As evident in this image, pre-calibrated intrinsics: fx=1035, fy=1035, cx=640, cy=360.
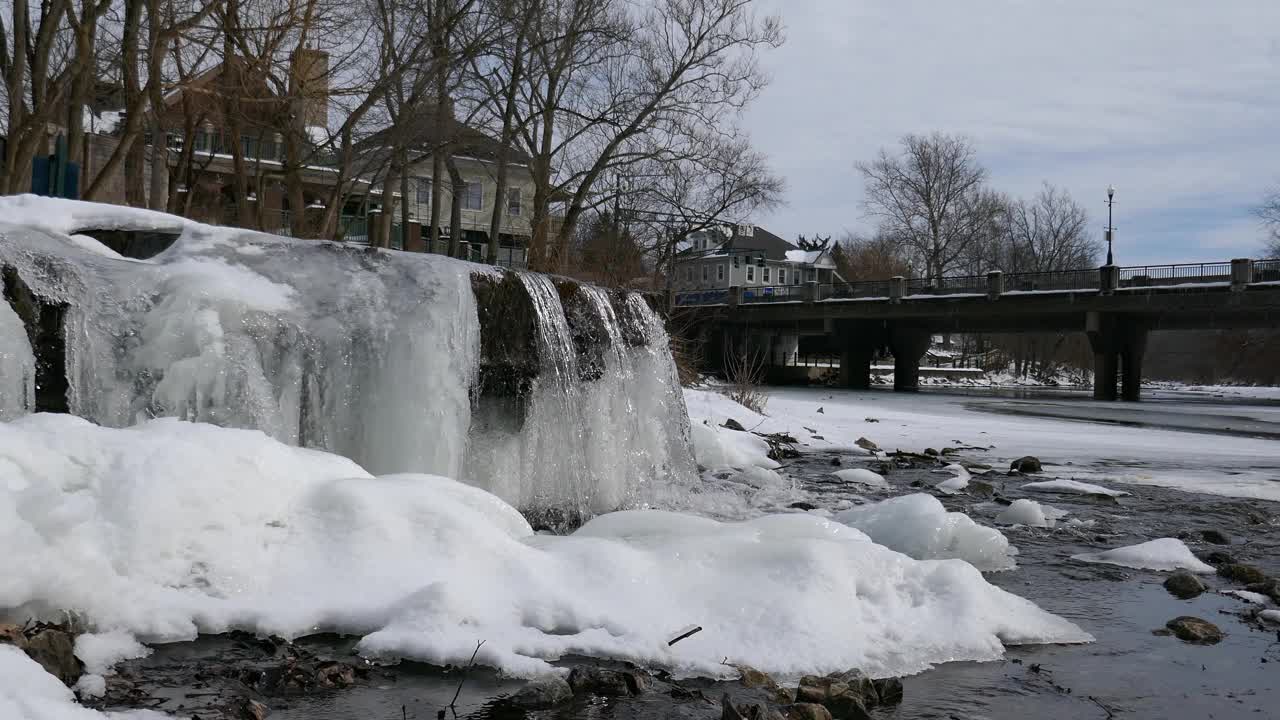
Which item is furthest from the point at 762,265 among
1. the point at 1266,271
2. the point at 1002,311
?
the point at 1266,271

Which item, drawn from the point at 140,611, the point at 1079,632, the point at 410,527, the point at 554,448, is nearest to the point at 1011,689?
the point at 1079,632

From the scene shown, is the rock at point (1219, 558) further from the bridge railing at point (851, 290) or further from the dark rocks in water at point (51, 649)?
the bridge railing at point (851, 290)

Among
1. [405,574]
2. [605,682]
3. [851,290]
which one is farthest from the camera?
[851,290]

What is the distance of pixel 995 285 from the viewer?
144 feet

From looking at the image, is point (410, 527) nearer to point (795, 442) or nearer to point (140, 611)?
point (140, 611)

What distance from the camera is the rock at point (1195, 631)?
5.62m

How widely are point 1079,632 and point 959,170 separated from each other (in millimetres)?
72176

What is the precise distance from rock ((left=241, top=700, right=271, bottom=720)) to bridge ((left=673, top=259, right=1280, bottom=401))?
96.0 ft

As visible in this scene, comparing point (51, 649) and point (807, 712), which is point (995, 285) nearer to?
point (807, 712)

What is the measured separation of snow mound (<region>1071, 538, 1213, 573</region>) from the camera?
764 cm

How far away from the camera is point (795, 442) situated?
18.1 m

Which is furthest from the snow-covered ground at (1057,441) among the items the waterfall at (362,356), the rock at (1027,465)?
the waterfall at (362,356)

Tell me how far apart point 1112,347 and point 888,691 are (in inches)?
1697

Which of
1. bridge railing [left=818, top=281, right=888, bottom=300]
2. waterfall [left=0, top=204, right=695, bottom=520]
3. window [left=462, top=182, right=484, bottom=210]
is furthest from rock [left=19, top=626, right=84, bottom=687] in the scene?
window [left=462, top=182, right=484, bottom=210]
